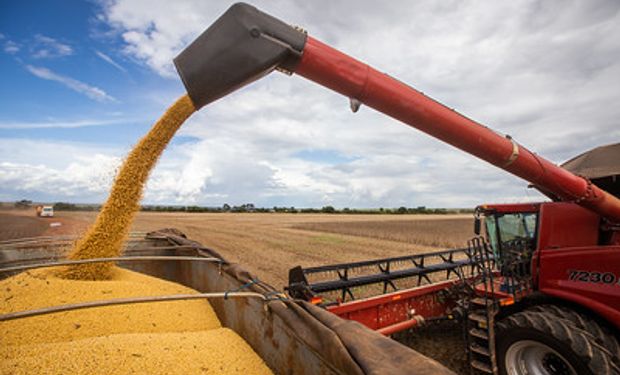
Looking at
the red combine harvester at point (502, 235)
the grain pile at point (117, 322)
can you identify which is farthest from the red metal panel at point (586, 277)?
the grain pile at point (117, 322)

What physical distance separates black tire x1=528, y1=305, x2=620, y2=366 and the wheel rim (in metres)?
0.33

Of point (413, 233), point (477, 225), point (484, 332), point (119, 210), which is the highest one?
point (119, 210)

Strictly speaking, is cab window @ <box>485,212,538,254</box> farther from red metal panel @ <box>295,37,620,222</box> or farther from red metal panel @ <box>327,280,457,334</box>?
red metal panel @ <box>295,37,620,222</box>

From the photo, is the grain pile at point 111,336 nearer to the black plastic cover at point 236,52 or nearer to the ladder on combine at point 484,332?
the black plastic cover at point 236,52

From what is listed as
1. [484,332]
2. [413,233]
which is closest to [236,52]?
[484,332]

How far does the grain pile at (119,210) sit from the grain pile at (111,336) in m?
0.31

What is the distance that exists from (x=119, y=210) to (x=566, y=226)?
4.83m

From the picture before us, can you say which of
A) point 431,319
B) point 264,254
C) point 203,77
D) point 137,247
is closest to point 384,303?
point 431,319

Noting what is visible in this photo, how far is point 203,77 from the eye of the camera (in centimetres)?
181

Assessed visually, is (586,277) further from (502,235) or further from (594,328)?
(502,235)

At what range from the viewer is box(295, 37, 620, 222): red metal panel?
1927mm

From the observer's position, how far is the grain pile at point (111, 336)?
6.06ft

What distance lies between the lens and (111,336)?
2145 mm

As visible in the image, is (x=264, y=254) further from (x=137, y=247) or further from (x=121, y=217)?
(x=121, y=217)
